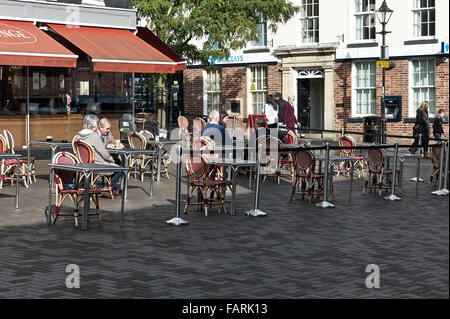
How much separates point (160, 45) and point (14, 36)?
4.46 meters

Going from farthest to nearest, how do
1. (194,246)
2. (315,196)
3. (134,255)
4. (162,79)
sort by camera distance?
(162,79)
(315,196)
(194,246)
(134,255)

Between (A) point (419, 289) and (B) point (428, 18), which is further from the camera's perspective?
(B) point (428, 18)

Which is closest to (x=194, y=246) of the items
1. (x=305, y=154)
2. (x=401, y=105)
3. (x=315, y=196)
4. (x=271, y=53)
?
(x=305, y=154)

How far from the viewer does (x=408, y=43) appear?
31047 millimetres

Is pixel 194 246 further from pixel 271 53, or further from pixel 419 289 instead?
pixel 271 53

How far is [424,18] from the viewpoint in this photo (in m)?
30.7

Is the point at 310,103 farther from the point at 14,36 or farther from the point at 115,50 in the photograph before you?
the point at 14,36

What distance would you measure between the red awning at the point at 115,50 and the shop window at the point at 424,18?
12690 mm

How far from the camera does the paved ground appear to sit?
748 centimetres

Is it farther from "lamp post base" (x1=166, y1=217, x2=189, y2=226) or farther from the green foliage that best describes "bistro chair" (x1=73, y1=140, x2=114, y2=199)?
the green foliage

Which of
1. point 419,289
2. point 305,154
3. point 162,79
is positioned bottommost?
point 419,289

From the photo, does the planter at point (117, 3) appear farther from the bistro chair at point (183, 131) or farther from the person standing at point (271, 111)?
the person standing at point (271, 111)

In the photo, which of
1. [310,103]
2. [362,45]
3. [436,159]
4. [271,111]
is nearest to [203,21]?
[271,111]
